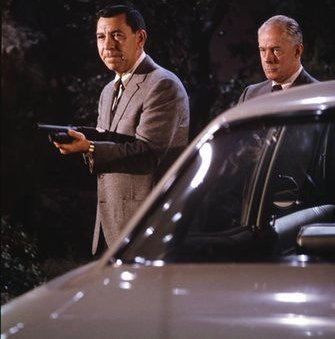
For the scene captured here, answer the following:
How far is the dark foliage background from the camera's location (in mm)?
9156

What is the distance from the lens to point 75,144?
422 centimetres

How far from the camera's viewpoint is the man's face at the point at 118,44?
15.2ft

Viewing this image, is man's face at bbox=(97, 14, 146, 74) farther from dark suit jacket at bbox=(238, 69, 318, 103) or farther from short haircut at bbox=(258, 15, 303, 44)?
short haircut at bbox=(258, 15, 303, 44)

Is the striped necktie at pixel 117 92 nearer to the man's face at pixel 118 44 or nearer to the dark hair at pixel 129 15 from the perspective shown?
the man's face at pixel 118 44

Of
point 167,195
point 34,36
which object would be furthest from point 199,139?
point 34,36

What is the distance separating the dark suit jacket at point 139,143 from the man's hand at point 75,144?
0.33 ft

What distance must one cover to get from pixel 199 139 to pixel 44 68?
34.3 feet

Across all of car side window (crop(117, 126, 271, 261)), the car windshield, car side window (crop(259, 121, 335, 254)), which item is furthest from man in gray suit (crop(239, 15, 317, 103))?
car side window (crop(117, 126, 271, 261))

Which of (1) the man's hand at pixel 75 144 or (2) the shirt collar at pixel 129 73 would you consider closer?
(1) the man's hand at pixel 75 144

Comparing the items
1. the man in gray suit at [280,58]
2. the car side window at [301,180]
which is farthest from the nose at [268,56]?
the car side window at [301,180]

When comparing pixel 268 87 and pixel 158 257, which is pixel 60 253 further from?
pixel 158 257

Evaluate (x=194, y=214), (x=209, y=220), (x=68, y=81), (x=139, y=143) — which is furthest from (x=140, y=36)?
(x=68, y=81)

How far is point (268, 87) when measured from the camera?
493 cm

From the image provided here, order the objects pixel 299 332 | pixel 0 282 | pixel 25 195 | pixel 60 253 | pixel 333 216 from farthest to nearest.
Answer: pixel 25 195
pixel 60 253
pixel 0 282
pixel 333 216
pixel 299 332
